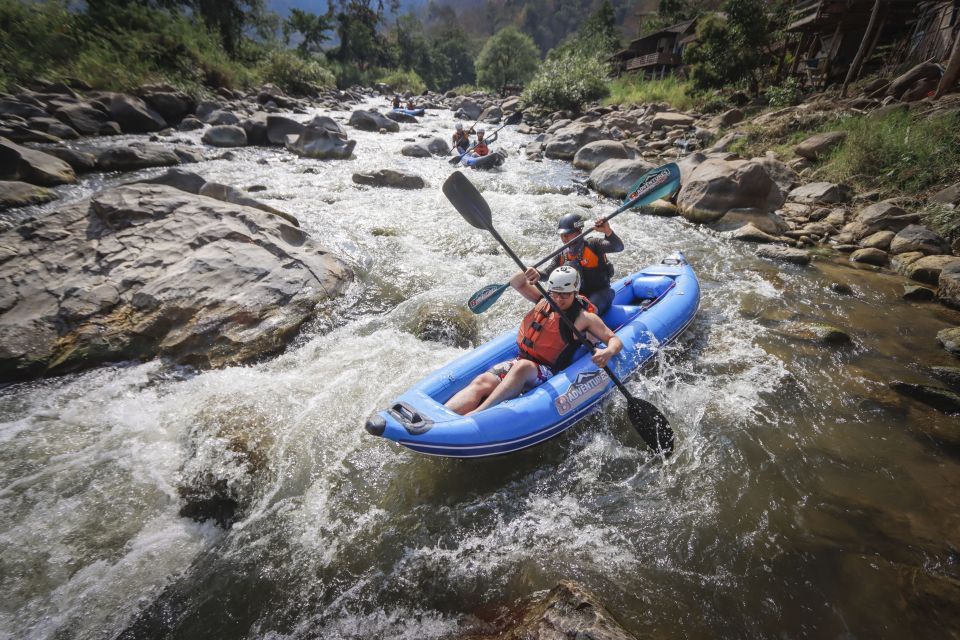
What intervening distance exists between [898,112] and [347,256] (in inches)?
379

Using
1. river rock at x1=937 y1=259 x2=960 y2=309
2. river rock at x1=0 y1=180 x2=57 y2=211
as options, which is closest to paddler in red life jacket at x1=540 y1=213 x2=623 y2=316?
river rock at x1=937 y1=259 x2=960 y2=309

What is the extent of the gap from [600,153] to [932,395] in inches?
342

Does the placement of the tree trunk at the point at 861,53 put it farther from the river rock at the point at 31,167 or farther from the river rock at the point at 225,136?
the river rock at the point at 31,167

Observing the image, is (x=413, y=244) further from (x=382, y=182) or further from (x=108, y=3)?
(x=108, y=3)

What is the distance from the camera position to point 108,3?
50.0 ft

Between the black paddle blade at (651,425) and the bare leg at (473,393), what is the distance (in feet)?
3.44

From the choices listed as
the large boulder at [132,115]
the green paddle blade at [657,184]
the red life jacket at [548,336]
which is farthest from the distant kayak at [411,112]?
the red life jacket at [548,336]

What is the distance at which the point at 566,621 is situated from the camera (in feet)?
5.14

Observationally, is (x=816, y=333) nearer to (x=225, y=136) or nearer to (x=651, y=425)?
(x=651, y=425)

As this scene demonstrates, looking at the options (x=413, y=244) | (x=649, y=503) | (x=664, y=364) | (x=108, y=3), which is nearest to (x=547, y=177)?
(x=413, y=244)

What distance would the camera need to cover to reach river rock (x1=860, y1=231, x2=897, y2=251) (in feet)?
18.6

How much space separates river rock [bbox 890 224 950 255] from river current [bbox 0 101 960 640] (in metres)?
Answer: 1.53

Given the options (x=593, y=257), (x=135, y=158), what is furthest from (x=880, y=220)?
(x=135, y=158)

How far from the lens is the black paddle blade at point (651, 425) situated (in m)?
2.95
